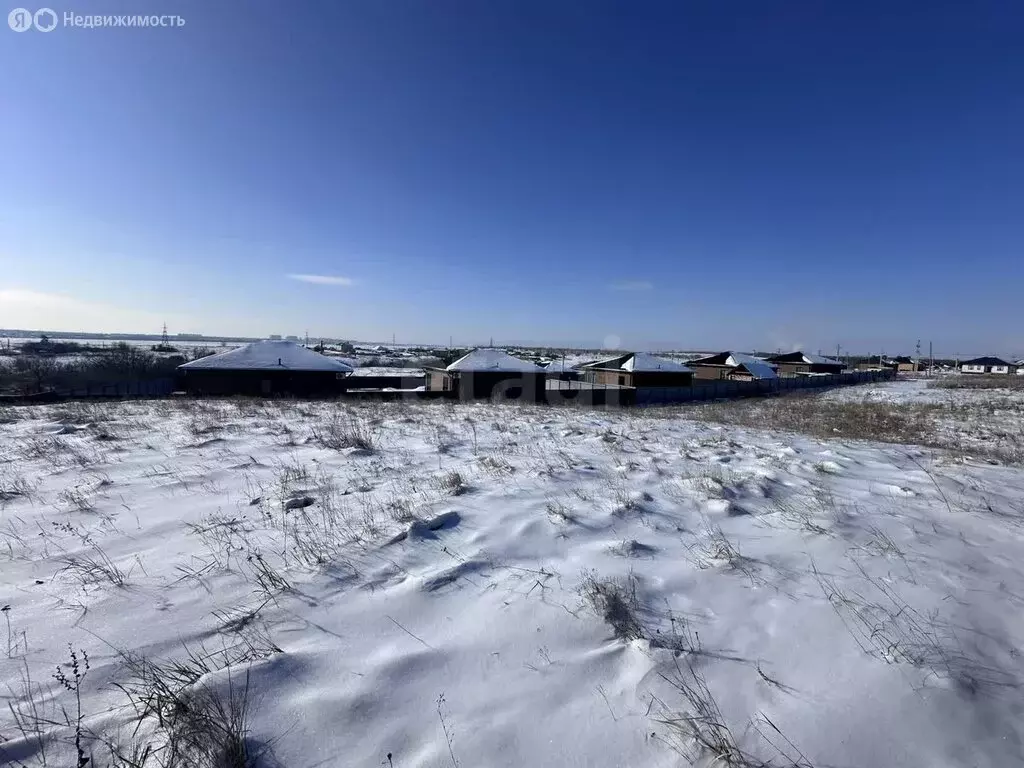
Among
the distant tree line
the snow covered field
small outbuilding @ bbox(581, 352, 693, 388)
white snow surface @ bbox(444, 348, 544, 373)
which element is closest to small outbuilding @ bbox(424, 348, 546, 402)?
white snow surface @ bbox(444, 348, 544, 373)

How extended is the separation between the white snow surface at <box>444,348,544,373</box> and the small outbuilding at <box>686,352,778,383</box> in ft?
95.4

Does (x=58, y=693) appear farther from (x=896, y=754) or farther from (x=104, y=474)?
(x=104, y=474)

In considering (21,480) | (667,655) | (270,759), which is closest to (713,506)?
(667,655)

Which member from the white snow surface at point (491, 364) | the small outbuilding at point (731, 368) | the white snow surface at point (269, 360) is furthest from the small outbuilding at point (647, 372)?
the white snow surface at point (269, 360)

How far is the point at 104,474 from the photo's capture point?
5215 millimetres

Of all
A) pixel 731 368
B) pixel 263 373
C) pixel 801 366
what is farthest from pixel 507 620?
pixel 801 366

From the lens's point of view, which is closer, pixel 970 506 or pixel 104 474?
pixel 970 506

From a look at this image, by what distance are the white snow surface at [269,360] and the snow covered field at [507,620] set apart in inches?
971

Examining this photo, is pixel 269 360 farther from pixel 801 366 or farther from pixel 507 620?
pixel 801 366

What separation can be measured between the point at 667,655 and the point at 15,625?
3.65m

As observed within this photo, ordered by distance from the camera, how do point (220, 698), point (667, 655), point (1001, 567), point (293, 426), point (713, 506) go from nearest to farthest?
point (220, 698)
point (667, 655)
point (1001, 567)
point (713, 506)
point (293, 426)

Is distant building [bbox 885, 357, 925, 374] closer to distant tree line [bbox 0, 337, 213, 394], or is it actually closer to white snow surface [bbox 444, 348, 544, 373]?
white snow surface [bbox 444, 348, 544, 373]

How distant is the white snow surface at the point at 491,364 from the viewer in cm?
3194

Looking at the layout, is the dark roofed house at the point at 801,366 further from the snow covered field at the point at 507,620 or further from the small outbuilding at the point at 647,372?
the snow covered field at the point at 507,620
